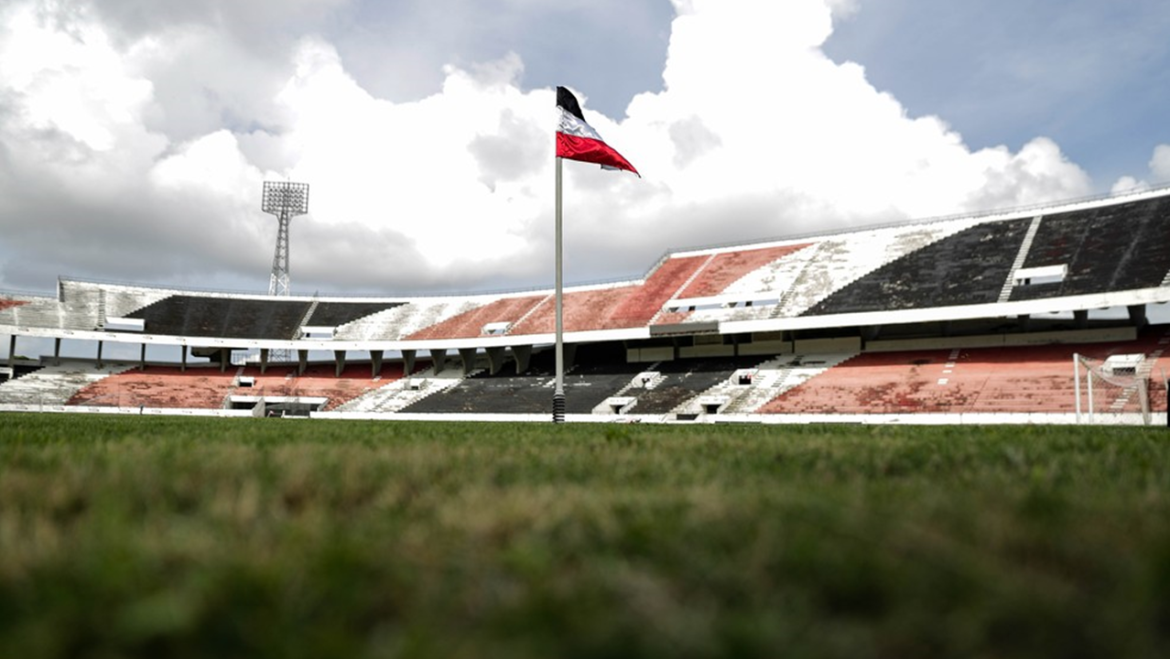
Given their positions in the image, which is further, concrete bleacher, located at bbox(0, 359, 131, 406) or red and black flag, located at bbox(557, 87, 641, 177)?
concrete bleacher, located at bbox(0, 359, 131, 406)

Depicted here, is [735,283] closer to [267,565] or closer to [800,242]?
[800,242]

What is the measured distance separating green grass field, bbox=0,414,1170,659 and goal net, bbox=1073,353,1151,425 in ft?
86.3

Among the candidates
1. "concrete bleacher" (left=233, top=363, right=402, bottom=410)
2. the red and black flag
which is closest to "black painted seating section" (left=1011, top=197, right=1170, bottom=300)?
the red and black flag

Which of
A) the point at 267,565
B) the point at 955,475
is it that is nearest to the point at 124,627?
the point at 267,565

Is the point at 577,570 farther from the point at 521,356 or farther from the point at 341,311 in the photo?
the point at 341,311

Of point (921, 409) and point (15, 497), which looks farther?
point (921, 409)

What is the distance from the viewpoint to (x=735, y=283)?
4138cm

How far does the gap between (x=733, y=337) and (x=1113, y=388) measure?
60.0ft

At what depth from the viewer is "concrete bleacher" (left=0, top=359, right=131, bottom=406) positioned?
43.9 m

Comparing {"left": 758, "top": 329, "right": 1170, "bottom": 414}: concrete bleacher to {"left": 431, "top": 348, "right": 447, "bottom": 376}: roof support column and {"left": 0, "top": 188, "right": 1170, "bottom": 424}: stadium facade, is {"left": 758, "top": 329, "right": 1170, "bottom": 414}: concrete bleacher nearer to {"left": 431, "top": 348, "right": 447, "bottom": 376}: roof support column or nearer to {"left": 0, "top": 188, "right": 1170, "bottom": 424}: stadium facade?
{"left": 0, "top": 188, "right": 1170, "bottom": 424}: stadium facade

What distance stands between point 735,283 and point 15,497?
40.1m

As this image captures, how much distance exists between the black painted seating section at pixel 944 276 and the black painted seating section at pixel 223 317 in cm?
3555

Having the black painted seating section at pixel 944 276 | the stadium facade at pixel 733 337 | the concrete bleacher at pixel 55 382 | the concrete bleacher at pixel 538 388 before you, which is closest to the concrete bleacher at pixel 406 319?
the stadium facade at pixel 733 337

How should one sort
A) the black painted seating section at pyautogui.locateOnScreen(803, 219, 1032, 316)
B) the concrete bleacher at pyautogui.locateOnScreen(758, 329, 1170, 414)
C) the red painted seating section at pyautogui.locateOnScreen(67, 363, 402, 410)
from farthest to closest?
the red painted seating section at pyautogui.locateOnScreen(67, 363, 402, 410) → the black painted seating section at pyautogui.locateOnScreen(803, 219, 1032, 316) → the concrete bleacher at pyautogui.locateOnScreen(758, 329, 1170, 414)
